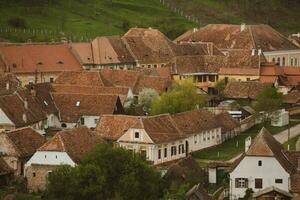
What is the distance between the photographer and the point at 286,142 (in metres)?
64.7

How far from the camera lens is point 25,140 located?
198ft

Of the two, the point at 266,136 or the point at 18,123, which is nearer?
the point at 266,136

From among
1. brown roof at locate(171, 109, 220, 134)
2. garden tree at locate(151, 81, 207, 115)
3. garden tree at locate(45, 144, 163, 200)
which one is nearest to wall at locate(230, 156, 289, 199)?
garden tree at locate(45, 144, 163, 200)

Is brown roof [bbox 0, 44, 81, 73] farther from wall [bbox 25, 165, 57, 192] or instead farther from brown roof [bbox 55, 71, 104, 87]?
wall [bbox 25, 165, 57, 192]

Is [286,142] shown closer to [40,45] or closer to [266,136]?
[266,136]

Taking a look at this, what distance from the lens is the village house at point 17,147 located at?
59000 millimetres

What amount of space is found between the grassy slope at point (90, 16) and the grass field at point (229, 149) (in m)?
37.0

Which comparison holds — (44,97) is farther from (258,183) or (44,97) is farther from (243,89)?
(258,183)

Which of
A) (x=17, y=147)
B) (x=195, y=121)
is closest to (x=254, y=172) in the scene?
(x=195, y=121)

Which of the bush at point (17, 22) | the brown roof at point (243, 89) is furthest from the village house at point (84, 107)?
the bush at point (17, 22)

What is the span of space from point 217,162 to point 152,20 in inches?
2583

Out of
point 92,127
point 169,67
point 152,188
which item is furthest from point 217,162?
point 169,67

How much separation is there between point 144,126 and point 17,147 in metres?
6.69

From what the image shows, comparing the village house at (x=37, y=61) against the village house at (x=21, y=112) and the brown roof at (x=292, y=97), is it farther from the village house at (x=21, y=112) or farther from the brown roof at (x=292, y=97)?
the brown roof at (x=292, y=97)
